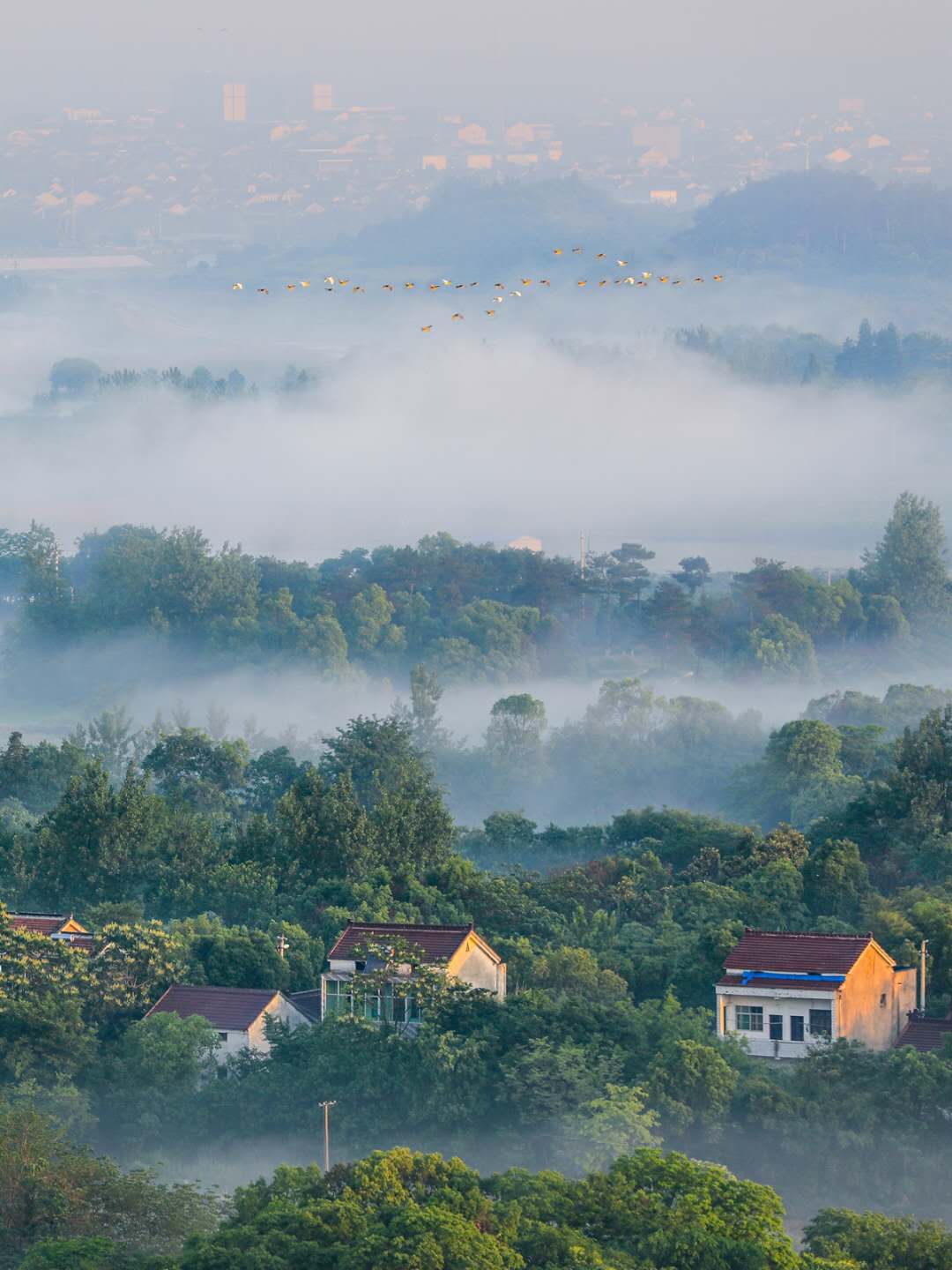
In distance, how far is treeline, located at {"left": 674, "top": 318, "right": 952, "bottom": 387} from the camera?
18375cm

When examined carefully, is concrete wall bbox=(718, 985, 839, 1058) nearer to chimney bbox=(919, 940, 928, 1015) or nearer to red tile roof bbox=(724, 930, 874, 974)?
red tile roof bbox=(724, 930, 874, 974)

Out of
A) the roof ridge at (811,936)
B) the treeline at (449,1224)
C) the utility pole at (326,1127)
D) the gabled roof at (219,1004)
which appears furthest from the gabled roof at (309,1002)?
the treeline at (449,1224)

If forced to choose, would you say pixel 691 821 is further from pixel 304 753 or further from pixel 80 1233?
pixel 304 753

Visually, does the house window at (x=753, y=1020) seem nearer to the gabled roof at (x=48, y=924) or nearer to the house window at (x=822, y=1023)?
the house window at (x=822, y=1023)

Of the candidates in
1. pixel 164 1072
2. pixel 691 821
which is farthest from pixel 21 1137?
pixel 691 821

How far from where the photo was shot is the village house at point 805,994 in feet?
145

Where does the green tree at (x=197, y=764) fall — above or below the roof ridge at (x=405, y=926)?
above

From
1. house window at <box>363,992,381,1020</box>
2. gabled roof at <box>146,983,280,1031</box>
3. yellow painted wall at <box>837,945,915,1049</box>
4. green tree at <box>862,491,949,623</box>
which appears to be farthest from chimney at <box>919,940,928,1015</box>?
green tree at <box>862,491,949,623</box>

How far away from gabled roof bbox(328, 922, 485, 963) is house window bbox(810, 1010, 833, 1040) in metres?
5.57

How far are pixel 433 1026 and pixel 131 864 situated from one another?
43.5 feet

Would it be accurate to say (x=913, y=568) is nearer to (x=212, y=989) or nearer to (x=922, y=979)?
(x=922, y=979)

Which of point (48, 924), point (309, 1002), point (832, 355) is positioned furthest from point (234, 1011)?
point (832, 355)

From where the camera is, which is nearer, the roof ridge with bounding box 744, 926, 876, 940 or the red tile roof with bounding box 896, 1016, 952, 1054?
the red tile roof with bounding box 896, 1016, 952, 1054

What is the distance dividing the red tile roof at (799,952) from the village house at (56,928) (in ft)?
34.4
